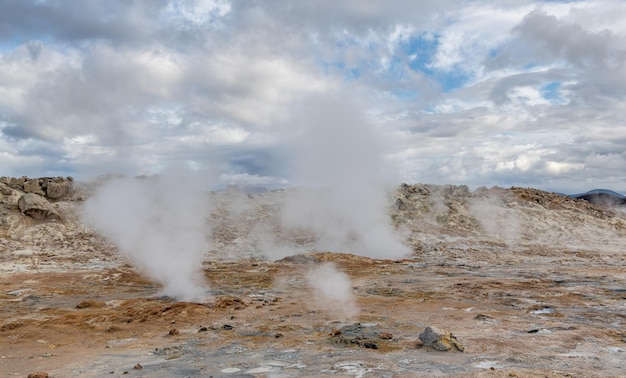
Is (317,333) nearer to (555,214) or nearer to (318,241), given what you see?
(318,241)

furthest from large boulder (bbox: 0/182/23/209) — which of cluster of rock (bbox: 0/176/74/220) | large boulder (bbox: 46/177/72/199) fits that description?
large boulder (bbox: 46/177/72/199)

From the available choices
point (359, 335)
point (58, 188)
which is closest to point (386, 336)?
point (359, 335)

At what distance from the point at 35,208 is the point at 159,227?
16.9 metres

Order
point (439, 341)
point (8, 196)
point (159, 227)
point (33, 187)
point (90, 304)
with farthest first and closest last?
point (33, 187) < point (8, 196) < point (159, 227) < point (90, 304) < point (439, 341)

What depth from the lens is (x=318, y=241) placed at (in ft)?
113

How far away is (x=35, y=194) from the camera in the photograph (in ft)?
113

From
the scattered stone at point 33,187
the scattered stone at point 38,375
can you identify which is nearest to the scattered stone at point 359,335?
the scattered stone at point 38,375

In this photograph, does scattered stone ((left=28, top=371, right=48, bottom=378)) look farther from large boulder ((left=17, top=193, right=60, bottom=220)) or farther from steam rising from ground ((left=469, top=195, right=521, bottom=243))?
steam rising from ground ((left=469, top=195, right=521, bottom=243))

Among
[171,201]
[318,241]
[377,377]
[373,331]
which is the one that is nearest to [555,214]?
[318,241]

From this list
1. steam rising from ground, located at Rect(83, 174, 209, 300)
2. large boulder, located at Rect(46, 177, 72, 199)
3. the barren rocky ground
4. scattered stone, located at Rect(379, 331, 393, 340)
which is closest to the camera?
the barren rocky ground

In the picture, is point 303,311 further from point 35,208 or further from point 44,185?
point 44,185

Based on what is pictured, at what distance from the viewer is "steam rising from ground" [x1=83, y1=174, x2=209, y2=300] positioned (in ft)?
64.0

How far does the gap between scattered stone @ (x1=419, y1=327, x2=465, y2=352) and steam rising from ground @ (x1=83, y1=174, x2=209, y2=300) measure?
9642 millimetres

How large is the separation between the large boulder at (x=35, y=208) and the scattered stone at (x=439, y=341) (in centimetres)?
3130
